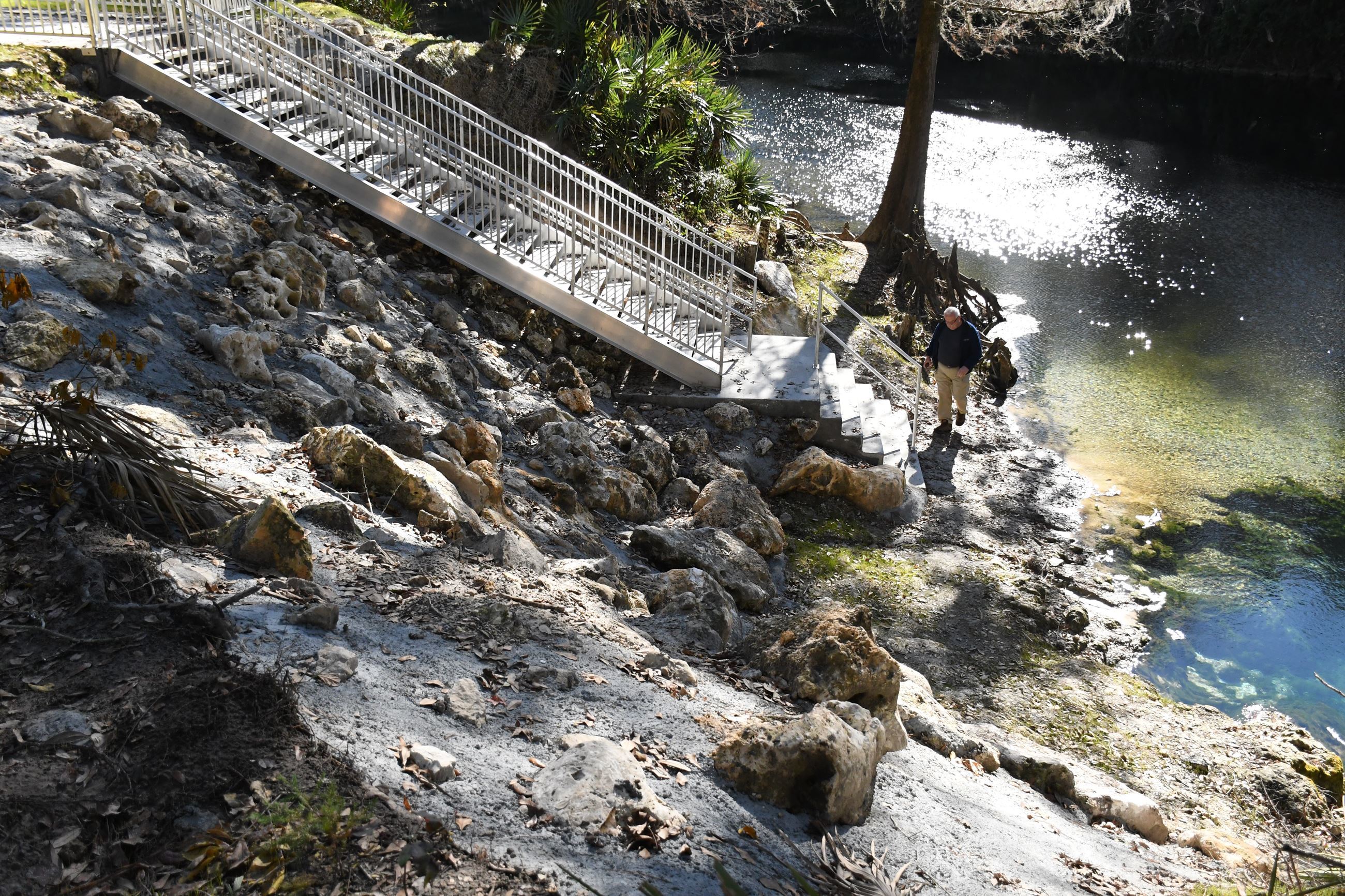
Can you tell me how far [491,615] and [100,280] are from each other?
399cm

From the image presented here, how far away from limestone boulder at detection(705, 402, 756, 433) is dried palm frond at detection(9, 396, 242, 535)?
623 cm

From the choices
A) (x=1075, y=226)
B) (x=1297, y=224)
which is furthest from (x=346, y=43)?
(x=1297, y=224)

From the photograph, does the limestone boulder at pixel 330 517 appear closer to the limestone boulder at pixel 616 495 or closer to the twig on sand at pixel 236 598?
the twig on sand at pixel 236 598

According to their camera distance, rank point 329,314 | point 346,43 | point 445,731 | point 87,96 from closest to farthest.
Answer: point 445,731 < point 329,314 < point 87,96 < point 346,43

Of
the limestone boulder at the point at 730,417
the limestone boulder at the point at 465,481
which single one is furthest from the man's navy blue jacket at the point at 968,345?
the limestone boulder at the point at 465,481

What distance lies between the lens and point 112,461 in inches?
182

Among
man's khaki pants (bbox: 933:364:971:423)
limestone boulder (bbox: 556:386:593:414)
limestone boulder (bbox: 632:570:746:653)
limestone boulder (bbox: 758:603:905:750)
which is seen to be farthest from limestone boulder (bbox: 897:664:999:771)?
man's khaki pants (bbox: 933:364:971:423)

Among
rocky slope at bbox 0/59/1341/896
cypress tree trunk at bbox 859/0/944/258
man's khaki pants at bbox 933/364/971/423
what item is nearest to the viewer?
rocky slope at bbox 0/59/1341/896

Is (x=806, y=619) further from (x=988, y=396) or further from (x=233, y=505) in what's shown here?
(x=988, y=396)

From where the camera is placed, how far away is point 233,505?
204 inches

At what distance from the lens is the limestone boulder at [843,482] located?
1021 cm

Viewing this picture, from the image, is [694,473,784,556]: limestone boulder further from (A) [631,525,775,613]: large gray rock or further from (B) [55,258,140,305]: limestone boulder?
(B) [55,258,140,305]: limestone boulder

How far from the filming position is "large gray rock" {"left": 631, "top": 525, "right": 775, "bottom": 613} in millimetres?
7914

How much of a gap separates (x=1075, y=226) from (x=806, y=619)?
56.6 ft
